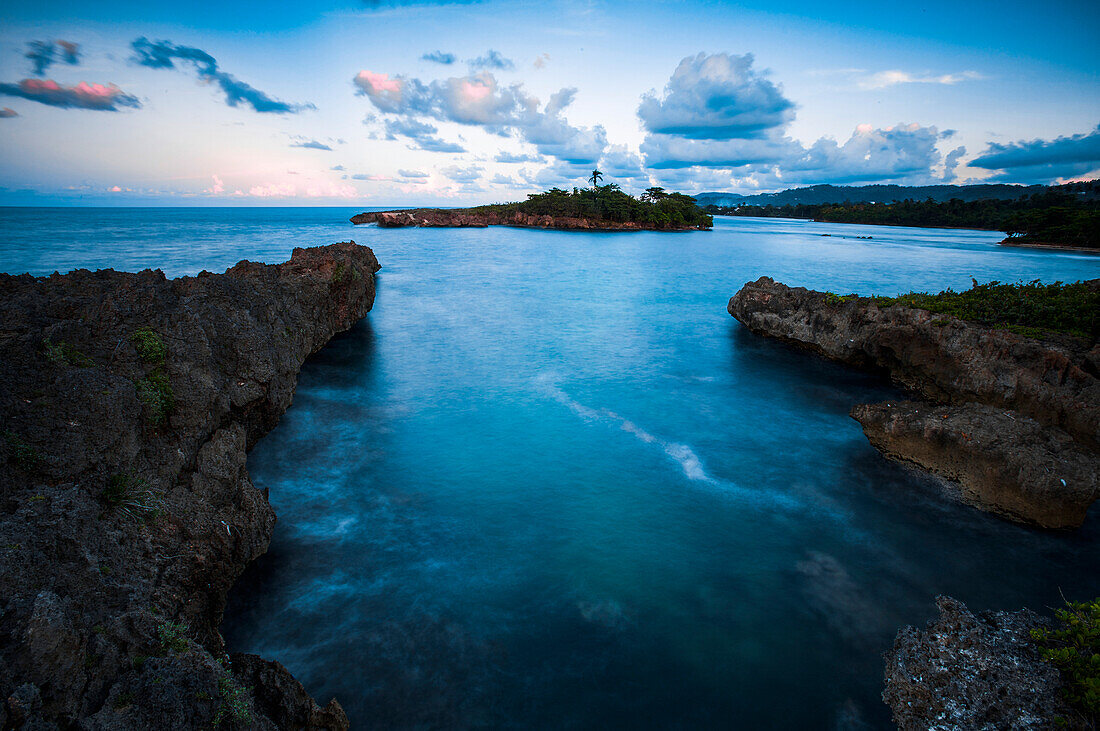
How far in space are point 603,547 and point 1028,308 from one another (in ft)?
51.3

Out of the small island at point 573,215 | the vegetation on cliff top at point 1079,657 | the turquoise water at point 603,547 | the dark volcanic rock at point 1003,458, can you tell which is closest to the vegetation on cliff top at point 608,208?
the small island at point 573,215

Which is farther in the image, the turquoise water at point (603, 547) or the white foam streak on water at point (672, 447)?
the white foam streak on water at point (672, 447)

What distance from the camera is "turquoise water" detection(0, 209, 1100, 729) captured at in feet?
22.1

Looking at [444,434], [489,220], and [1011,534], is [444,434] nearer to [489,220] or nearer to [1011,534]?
[1011,534]

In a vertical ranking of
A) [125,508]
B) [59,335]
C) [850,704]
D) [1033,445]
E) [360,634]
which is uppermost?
[59,335]

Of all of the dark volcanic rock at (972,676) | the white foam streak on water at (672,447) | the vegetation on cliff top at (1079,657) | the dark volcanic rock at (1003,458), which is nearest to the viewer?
the vegetation on cliff top at (1079,657)

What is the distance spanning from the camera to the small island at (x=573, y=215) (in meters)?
94.5

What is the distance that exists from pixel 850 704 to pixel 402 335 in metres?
21.8

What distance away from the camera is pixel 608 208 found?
9400cm

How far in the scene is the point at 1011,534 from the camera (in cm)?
970

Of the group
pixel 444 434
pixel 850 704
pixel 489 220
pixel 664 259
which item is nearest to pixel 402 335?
pixel 444 434

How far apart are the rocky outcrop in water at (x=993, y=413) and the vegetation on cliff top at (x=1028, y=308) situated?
100cm

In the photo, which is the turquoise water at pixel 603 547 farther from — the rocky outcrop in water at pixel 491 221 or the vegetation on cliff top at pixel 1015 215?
the rocky outcrop in water at pixel 491 221

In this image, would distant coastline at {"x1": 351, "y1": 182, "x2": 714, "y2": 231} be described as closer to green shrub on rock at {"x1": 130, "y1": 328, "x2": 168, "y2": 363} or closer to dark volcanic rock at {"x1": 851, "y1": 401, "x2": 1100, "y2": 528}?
dark volcanic rock at {"x1": 851, "y1": 401, "x2": 1100, "y2": 528}
